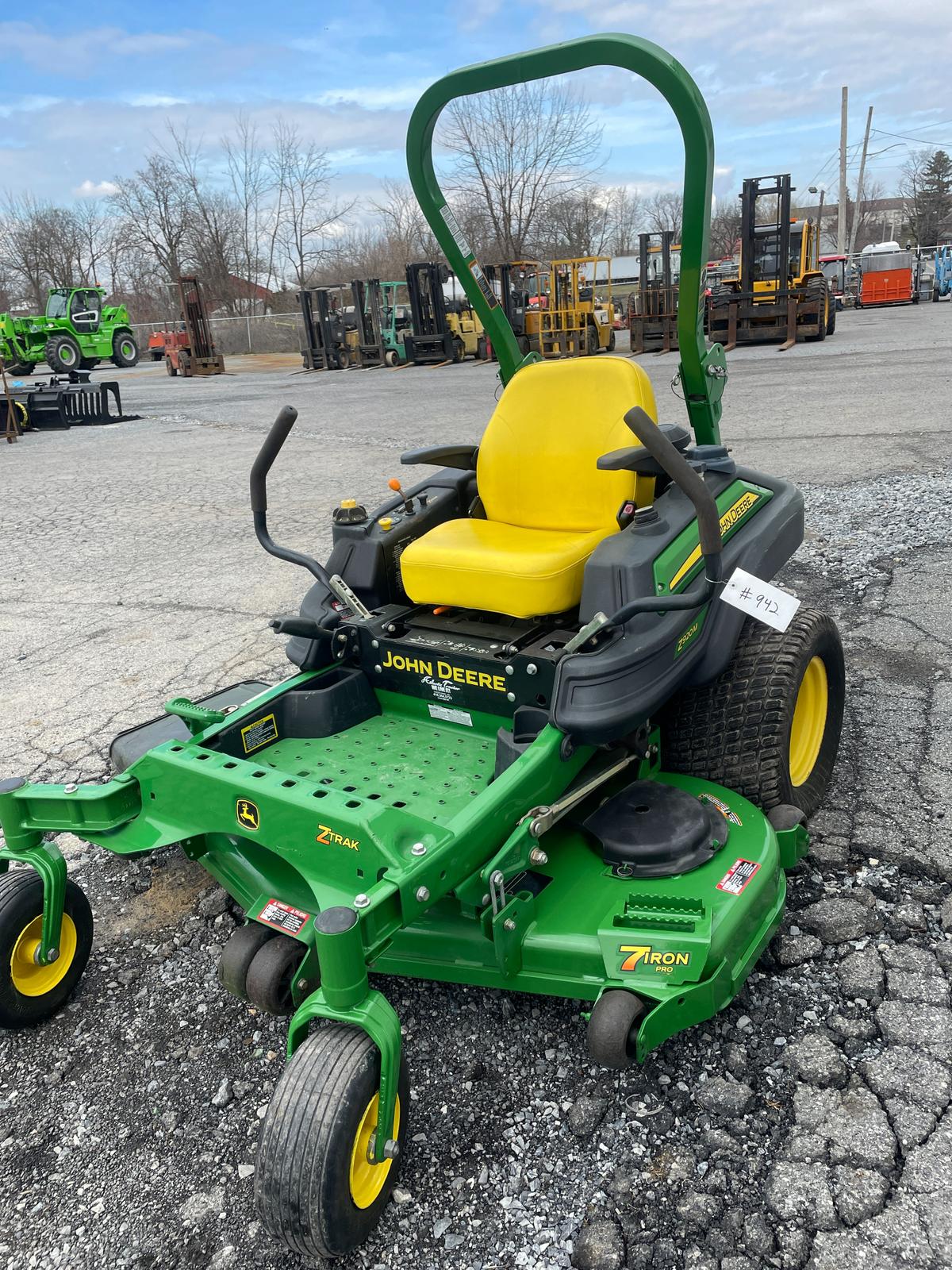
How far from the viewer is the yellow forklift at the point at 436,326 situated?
19.8 m

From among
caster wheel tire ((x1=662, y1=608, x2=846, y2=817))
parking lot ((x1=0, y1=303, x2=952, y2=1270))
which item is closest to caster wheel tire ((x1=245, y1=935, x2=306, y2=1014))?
parking lot ((x1=0, y1=303, x2=952, y2=1270))

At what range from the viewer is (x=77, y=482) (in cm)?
965

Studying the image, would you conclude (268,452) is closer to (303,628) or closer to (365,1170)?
(303,628)

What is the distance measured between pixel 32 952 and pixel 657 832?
1.55 meters

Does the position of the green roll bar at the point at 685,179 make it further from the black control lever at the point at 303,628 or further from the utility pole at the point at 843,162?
the utility pole at the point at 843,162

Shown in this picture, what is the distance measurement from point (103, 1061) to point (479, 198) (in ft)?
102

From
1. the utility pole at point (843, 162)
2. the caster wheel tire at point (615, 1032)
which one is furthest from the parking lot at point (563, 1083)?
the utility pole at point (843, 162)

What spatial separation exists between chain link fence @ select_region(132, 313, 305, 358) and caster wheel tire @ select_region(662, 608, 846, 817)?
31027mm

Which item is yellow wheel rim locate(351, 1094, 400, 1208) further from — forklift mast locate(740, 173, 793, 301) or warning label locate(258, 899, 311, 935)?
forklift mast locate(740, 173, 793, 301)

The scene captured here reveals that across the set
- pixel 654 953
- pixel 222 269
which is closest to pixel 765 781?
pixel 654 953

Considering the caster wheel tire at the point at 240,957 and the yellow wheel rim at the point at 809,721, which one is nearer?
the caster wheel tire at the point at 240,957

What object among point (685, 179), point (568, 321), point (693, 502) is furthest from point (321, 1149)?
point (568, 321)

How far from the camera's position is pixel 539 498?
3.09 m

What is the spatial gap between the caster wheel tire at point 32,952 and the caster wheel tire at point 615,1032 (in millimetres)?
1328
